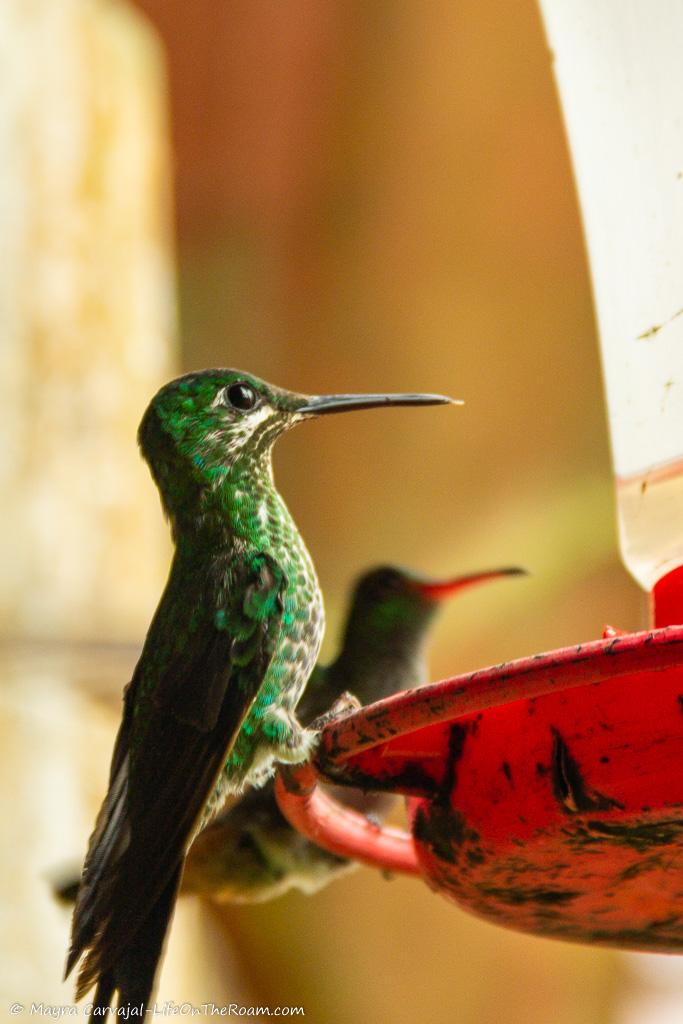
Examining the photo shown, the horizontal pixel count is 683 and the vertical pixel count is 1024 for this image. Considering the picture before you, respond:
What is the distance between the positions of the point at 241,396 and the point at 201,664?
38 cm

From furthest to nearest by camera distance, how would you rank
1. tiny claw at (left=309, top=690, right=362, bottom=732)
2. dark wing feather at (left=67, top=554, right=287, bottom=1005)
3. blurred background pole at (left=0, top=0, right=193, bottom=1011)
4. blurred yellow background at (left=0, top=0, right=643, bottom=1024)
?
blurred yellow background at (left=0, top=0, right=643, bottom=1024) < blurred background pole at (left=0, top=0, right=193, bottom=1011) < tiny claw at (left=309, top=690, right=362, bottom=732) < dark wing feather at (left=67, top=554, right=287, bottom=1005)

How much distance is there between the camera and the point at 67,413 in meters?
4.04

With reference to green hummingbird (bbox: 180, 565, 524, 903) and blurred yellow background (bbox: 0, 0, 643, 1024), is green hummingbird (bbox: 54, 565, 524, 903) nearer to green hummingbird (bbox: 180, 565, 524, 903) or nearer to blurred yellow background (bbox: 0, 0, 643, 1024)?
green hummingbird (bbox: 180, 565, 524, 903)

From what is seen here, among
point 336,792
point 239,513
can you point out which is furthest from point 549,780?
point 336,792

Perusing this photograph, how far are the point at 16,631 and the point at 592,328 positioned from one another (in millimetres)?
2611

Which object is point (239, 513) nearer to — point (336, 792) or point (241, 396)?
point (241, 396)

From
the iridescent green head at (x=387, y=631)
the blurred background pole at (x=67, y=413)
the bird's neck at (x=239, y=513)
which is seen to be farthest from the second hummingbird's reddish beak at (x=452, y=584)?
the blurred background pole at (x=67, y=413)

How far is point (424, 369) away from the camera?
17.1ft

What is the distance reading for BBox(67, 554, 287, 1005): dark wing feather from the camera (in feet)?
4.87

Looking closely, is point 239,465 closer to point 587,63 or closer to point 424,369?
point 587,63

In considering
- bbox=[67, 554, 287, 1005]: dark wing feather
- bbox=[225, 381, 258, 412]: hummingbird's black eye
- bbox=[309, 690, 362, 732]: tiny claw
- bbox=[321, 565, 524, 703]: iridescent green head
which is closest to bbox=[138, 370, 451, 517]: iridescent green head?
bbox=[225, 381, 258, 412]: hummingbird's black eye

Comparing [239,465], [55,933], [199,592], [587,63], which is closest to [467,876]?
[199,592]

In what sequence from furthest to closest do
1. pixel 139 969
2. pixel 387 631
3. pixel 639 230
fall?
1. pixel 387 631
2. pixel 639 230
3. pixel 139 969

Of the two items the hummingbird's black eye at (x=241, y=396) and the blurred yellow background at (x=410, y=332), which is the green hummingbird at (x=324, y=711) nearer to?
the hummingbird's black eye at (x=241, y=396)
